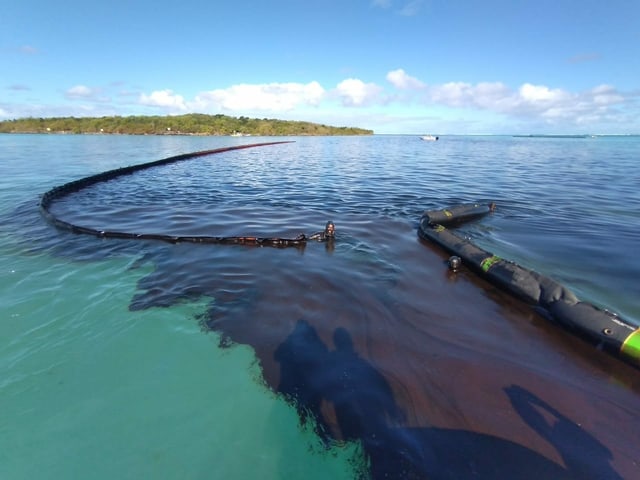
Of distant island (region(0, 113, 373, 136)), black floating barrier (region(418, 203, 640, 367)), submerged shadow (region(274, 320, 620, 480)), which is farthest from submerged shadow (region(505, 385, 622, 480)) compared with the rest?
distant island (region(0, 113, 373, 136))

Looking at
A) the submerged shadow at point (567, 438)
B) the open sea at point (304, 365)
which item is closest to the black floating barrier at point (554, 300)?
the open sea at point (304, 365)

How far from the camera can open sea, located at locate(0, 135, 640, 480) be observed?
4.06 meters

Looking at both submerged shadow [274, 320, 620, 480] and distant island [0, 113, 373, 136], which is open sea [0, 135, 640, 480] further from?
distant island [0, 113, 373, 136]

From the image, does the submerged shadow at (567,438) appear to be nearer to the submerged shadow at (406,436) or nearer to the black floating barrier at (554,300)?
the submerged shadow at (406,436)

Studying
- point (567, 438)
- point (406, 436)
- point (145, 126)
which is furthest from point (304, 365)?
point (145, 126)

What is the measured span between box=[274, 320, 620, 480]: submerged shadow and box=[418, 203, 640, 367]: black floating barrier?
7.82ft

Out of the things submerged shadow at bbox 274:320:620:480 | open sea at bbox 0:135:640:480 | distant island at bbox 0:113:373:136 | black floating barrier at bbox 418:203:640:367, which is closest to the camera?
submerged shadow at bbox 274:320:620:480

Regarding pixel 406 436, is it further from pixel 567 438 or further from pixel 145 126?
pixel 145 126

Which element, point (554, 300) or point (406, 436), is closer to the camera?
point (406, 436)

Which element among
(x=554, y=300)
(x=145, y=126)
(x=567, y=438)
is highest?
(x=145, y=126)

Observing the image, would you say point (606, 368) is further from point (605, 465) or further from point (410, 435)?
point (410, 435)

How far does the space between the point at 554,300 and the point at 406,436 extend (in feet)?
17.1

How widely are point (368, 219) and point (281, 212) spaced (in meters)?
4.60

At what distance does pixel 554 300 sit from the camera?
23.2 ft
